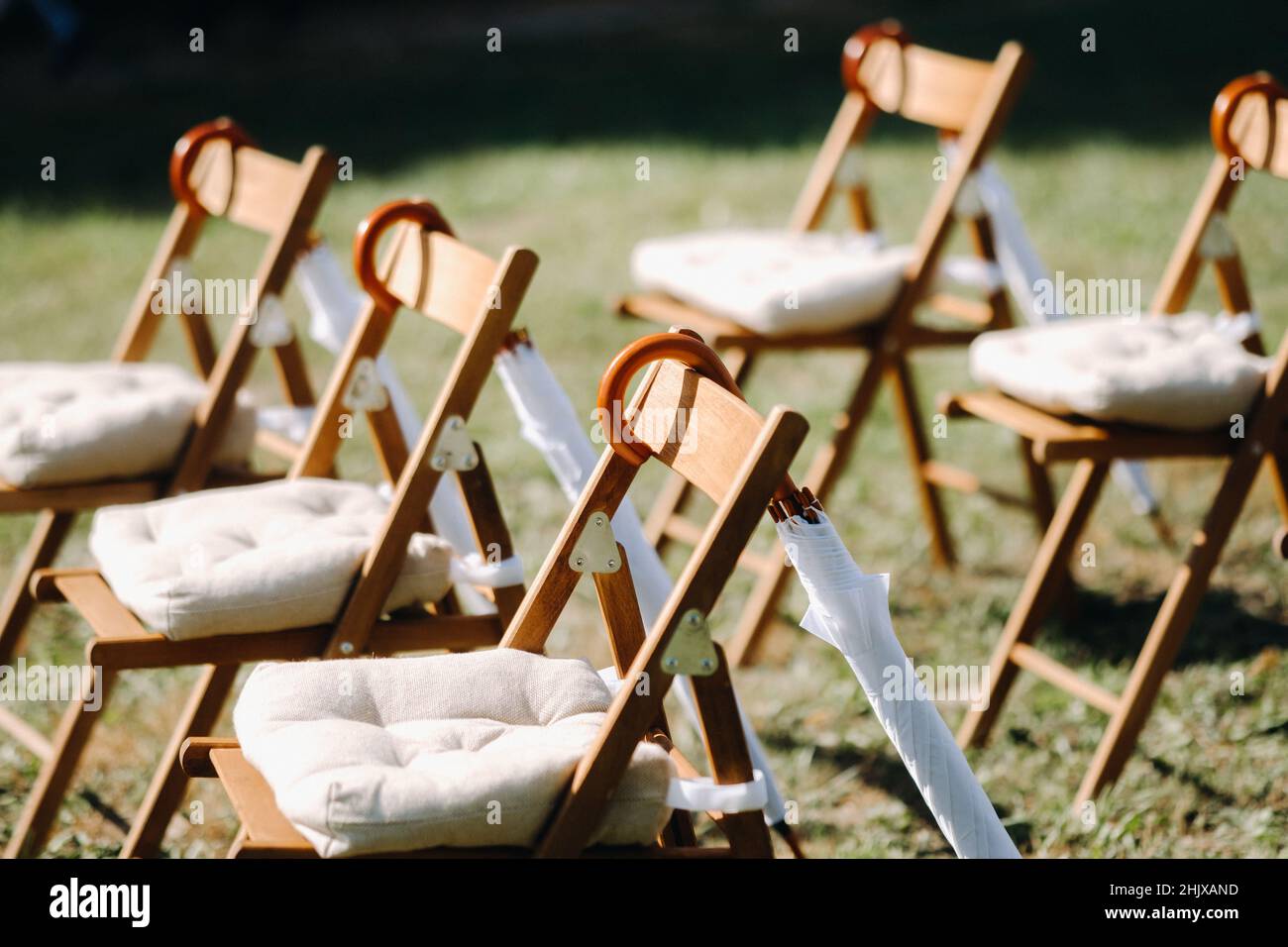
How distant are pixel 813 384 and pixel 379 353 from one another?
8.85 feet

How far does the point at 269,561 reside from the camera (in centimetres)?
240

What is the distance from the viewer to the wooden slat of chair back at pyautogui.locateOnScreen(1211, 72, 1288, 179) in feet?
9.55

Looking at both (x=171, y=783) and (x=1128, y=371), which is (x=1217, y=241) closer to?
(x=1128, y=371)

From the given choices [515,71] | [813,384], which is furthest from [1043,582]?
[515,71]

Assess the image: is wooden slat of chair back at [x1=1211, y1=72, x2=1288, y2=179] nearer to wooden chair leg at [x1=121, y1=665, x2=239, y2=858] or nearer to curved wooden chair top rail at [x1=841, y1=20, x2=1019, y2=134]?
curved wooden chair top rail at [x1=841, y1=20, x2=1019, y2=134]

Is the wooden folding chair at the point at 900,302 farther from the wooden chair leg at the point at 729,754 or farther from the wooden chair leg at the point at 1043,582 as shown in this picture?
A: the wooden chair leg at the point at 729,754

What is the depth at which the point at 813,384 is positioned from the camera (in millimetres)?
5348

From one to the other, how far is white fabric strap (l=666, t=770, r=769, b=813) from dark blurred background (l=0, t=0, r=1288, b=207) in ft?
21.4

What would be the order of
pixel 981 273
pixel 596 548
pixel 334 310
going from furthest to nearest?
pixel 981 273 < pixel 334 310 < pixel 596 548

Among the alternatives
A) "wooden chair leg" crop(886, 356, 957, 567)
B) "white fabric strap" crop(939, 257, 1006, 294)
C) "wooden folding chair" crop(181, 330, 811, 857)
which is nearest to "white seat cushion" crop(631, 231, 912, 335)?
"white fabric strap" crop(939, 257, 1006, 294)

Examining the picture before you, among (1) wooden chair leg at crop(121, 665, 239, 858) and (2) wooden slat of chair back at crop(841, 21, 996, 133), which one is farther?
(2) wooden slat of chair back at crop(841, 21, 996, 133)
